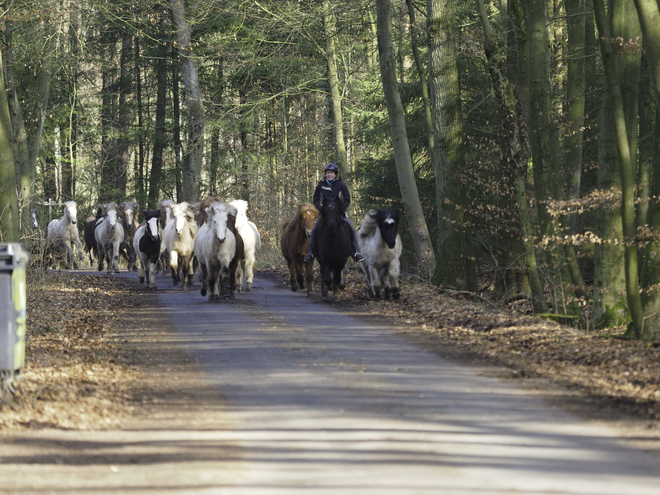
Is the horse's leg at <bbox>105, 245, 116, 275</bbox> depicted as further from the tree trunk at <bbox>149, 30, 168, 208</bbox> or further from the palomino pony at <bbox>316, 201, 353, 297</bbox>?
the tree trunk at <bbox>149, 30, 168, 208</bbox>

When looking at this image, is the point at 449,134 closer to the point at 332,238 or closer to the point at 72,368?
the point at 332,238

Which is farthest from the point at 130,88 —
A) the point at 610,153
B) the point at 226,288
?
the point at 610,153

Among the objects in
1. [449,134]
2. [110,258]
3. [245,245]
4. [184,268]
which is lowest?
[184,268]

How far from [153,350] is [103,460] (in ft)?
17.6

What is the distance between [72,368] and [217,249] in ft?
26.4

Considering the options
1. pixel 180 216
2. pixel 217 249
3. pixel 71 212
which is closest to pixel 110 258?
pixel 71 212

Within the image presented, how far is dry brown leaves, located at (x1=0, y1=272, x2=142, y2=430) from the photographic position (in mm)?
7715

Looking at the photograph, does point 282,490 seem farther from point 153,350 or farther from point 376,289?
point 376,289

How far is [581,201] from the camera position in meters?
13.4

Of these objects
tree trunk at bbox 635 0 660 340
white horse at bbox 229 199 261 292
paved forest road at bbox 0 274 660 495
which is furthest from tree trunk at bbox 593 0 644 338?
white horse at bbox 229 199 261 292

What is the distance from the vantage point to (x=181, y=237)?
70.7ft

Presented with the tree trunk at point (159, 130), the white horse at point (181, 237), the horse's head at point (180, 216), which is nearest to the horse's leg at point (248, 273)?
the white horse at point (181, 237)

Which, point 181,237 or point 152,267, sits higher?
point 181,237

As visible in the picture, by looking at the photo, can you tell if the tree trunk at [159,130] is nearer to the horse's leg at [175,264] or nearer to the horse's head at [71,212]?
the horse's head at [71,212]
